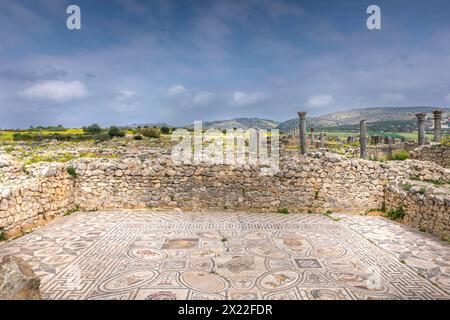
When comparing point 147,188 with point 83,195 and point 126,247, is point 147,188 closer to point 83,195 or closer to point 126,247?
point 83,195

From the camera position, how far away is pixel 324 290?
3811 millimetres

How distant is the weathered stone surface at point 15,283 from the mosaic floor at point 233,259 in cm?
44

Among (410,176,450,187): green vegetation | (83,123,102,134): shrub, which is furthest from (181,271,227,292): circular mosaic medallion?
(83,123,102,134): shrub

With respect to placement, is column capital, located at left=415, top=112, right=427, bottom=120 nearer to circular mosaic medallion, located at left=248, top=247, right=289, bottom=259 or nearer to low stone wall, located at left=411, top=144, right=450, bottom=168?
low stone wall, located at left=411, top=144, right=450, bottom=168

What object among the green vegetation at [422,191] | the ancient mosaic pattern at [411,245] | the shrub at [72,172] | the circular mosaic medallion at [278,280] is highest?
the shrub at [72,172]

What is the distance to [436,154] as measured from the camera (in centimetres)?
1162

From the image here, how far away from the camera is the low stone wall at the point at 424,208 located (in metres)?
5.79

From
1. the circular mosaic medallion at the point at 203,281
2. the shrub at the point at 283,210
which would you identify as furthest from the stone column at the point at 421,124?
the circular mosaic medallion at the point at 203,281

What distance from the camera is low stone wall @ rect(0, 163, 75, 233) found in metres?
5.89

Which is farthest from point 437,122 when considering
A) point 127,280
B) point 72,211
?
point 72,211

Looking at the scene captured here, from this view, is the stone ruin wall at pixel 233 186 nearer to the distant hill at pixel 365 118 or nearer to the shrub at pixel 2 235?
the shrub at pixel 2 235

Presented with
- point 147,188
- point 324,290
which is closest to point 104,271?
point 324,290
